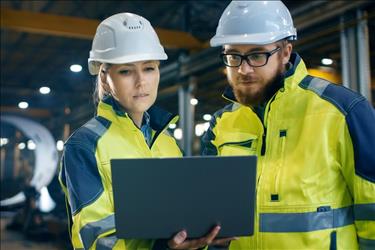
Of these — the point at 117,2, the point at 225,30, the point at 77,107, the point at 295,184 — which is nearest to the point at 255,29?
the point at 225,30

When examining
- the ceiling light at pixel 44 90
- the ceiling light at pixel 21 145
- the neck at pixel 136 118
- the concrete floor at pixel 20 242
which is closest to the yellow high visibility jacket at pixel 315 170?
the neck at pixel 136 118

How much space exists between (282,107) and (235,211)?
1.63 ft

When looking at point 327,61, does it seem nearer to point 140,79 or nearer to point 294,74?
point 294,74

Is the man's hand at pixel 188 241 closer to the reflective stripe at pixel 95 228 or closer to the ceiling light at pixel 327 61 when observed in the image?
the reflective stripe at pixel 95 228

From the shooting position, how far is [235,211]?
1.29 m

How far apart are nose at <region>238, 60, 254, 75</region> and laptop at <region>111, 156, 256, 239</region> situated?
493 mm

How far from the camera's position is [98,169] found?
4.90 ft

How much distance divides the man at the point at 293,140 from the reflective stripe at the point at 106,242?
0.47 m

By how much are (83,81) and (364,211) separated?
575 centimetres

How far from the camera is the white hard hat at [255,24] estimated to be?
1643 millimetres

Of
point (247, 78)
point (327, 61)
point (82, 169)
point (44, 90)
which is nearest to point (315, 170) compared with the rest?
point (247, 78)

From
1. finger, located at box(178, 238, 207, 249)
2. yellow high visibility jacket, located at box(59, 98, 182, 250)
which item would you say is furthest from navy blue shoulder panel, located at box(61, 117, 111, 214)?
finger, located at box(178, 238, 207, 249)

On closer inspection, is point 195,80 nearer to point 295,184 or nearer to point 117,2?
point 117,2

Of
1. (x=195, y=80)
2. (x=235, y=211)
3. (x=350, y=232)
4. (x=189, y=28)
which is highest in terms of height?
(x=189, y=28)
